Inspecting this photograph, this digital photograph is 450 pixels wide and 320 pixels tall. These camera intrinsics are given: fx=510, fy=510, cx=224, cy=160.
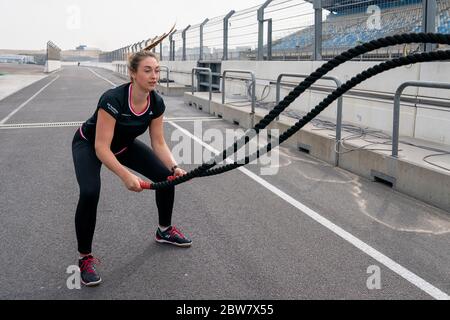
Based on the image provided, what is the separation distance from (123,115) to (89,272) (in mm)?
1205

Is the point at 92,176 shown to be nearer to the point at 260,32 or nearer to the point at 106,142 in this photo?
the point at 106,142

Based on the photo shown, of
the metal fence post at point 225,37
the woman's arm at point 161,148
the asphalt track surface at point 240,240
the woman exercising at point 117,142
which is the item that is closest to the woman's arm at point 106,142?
the woman exercising at point 117,142

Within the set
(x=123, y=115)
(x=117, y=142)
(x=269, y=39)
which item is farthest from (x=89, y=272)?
(x=269, y=39)

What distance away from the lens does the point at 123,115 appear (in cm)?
391

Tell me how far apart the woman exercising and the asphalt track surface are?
404 millimetres

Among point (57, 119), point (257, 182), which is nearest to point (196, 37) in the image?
point (57, 119)

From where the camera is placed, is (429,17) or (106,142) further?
(429,17)

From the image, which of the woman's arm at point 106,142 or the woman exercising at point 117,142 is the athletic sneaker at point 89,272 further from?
the woman's arm at point 106,142

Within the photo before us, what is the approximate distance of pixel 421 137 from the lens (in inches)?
314

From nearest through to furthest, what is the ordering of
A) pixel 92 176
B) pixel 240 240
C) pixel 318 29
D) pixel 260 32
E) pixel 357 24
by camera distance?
1. pixel 92 176
2. pixel 240 240
3. pixel 357 24
4. pixel 318 29
5. pixel 260 32

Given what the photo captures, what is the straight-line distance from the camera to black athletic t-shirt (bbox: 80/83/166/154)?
12.5 feet

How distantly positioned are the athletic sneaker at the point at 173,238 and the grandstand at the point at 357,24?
5.91 metres

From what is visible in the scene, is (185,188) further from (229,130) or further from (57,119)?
(57,119)

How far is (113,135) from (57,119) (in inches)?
413
